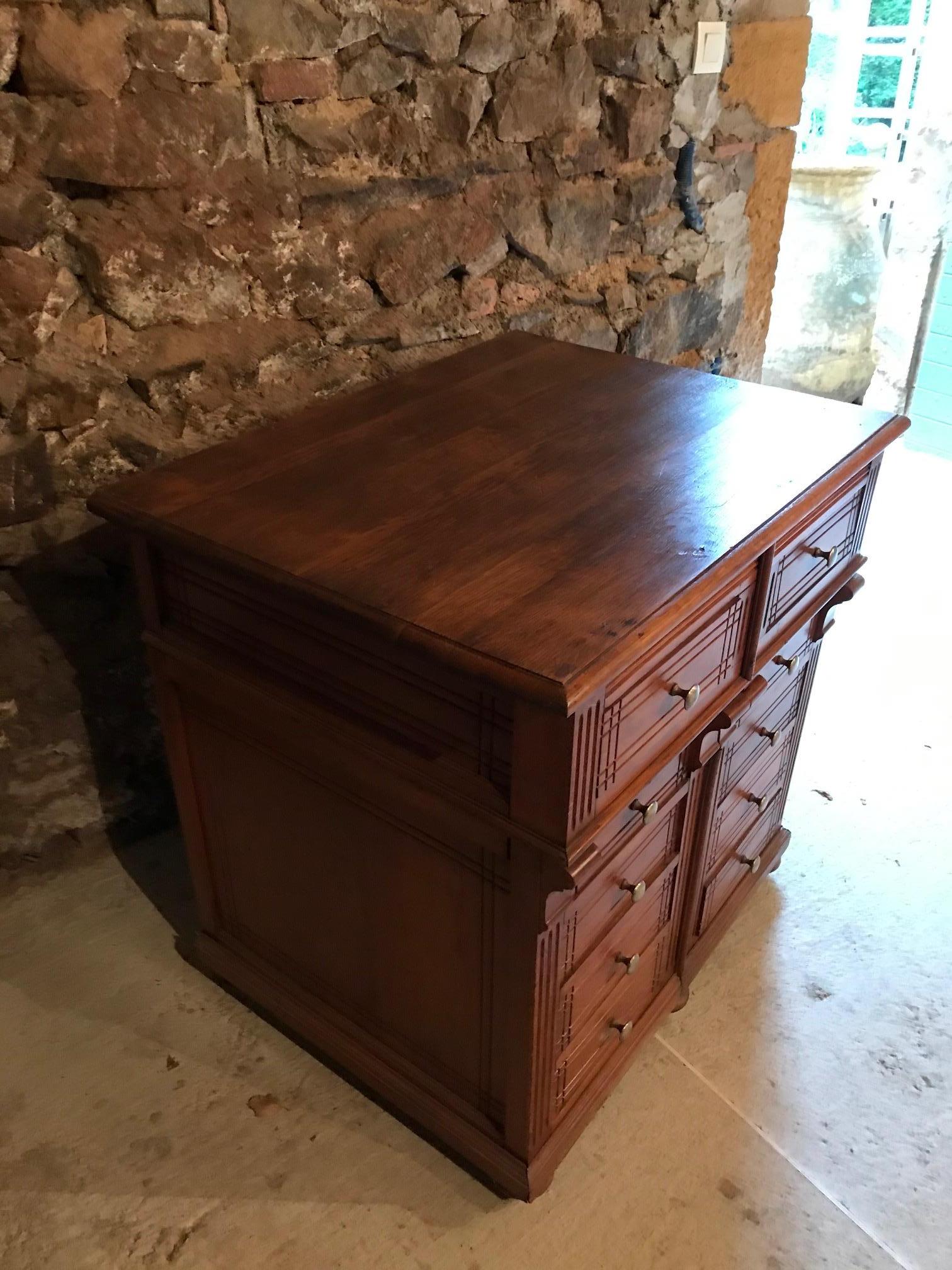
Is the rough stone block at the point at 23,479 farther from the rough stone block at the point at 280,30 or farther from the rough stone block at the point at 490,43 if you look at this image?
the rough stone block at the point at 490,43

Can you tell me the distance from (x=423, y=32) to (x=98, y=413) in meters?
0.76

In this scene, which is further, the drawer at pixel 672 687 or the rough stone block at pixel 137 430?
the rough stone block at pixel 137 430

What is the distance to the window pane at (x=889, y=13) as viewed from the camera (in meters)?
4.25

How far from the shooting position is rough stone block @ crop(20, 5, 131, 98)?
3.90ft

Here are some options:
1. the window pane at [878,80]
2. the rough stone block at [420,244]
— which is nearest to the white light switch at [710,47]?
the rough stone block at [420,244]

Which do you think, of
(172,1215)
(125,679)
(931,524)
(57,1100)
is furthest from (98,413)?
(931,524)

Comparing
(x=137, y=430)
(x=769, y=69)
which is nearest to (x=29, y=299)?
(x=137, y=430)

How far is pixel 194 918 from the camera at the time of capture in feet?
5.73

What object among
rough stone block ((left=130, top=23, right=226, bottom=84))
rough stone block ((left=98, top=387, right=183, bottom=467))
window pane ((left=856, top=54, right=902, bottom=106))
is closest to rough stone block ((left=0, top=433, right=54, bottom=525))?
rough stone block ((left=98, top=387, right=183, bottom=467))

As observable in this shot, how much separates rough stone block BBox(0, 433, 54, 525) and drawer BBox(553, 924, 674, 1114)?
1072 mm

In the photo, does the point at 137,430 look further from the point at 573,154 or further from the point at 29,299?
the point at 573,154

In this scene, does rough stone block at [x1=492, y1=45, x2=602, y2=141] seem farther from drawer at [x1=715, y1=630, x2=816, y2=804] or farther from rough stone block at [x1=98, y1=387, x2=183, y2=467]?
drawer at [x1=715, y1=630, x2=816, y2=804]

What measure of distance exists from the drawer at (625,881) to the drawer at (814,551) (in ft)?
1.00

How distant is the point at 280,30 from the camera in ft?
4.46
